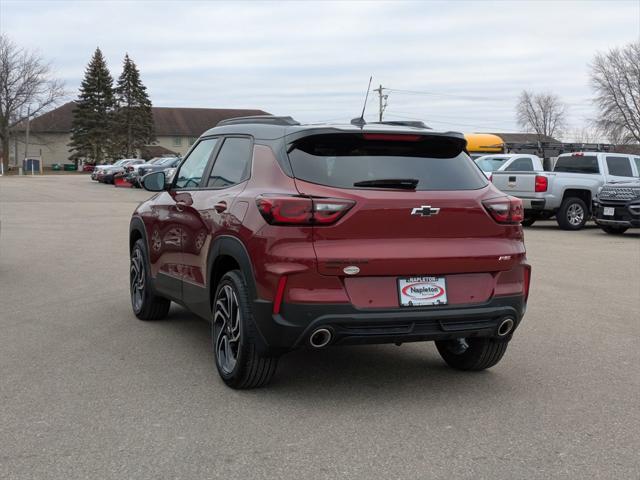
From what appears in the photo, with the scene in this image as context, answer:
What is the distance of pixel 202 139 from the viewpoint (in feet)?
22.6

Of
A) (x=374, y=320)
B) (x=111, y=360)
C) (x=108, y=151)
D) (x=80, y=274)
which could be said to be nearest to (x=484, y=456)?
Result: (x=374, y=320)

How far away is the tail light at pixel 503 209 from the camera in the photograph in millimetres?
5406

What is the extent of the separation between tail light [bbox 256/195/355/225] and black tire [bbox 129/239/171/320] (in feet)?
9.78

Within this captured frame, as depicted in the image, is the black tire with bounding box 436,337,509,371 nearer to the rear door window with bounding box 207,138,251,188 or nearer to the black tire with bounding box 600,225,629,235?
the rear door window with bounding box 207,138,251,188

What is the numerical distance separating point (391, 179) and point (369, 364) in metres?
1.72

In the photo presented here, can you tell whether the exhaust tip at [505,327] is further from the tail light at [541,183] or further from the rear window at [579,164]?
the rear window at [579,164]

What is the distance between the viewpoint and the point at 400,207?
16.9ft

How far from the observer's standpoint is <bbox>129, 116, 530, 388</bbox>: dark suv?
4988mm

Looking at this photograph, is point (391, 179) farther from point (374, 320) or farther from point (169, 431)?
point (169, 431)

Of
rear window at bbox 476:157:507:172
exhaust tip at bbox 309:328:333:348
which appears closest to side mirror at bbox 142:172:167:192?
exhaust tip at bbox 309:328:333:348

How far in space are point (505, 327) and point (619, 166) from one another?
56.8 feet

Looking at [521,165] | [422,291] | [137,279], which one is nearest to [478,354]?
[422,291]

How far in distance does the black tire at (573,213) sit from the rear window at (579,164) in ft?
2.88

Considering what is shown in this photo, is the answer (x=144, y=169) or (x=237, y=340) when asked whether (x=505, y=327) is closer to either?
(x=237, y=340)
